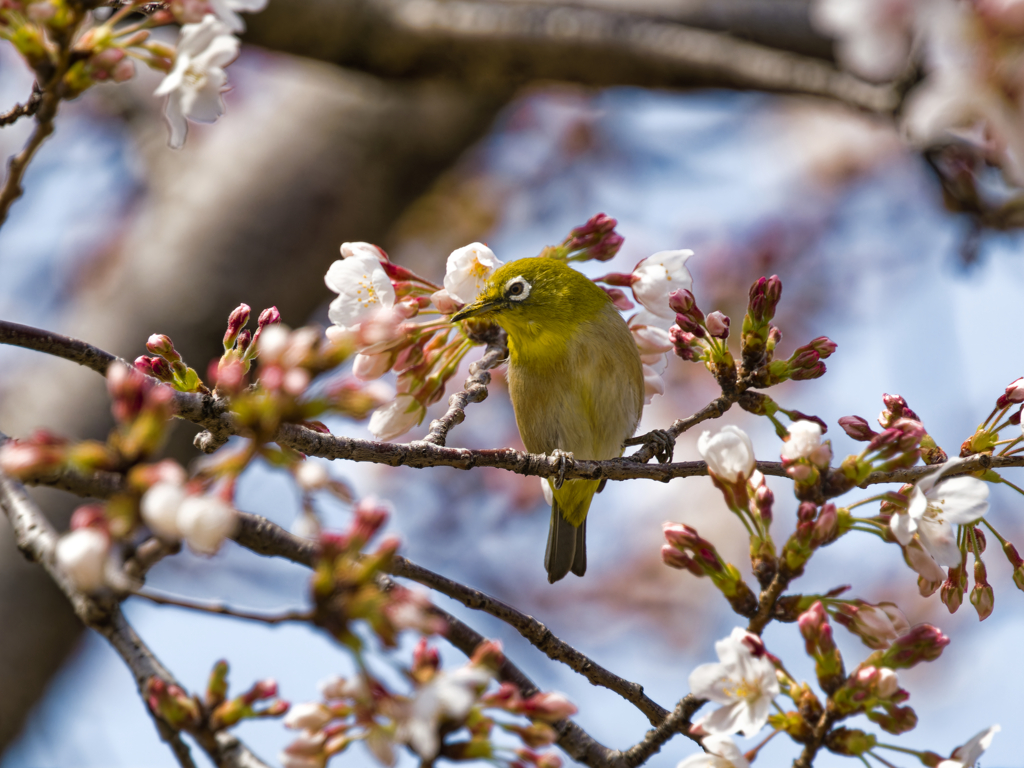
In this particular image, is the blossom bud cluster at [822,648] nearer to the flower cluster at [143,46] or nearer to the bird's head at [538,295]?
the flower cluster at [143,46]

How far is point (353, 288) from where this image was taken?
302 centimetres

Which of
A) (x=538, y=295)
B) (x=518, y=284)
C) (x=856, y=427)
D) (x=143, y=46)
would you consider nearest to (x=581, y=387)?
(x=538, y=295)

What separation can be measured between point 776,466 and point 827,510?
0.46 m

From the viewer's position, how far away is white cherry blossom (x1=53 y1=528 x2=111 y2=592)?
51.2 inches

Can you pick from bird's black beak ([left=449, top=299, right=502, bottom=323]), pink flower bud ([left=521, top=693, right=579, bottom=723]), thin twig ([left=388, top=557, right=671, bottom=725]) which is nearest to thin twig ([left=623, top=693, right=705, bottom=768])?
thin twig ([left=388, top=557, right=671, bottom=725])

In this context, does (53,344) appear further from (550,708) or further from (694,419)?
(694,419)

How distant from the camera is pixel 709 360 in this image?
2824 millimetres

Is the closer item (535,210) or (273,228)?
(273,228)

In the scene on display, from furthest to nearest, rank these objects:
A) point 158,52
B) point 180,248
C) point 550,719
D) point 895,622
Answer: point 180,248, point 895,622, point 158,52, point 550,719

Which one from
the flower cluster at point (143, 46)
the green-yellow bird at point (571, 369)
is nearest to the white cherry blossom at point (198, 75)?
the flower cluster at point (143, 46)

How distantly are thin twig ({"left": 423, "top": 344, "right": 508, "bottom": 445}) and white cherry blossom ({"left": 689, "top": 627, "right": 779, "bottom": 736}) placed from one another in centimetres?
108

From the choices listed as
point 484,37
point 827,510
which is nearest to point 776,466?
point 827,510

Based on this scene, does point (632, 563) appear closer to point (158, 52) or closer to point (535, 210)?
point (535, 210)

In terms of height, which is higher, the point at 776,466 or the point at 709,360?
the point at 709,360
